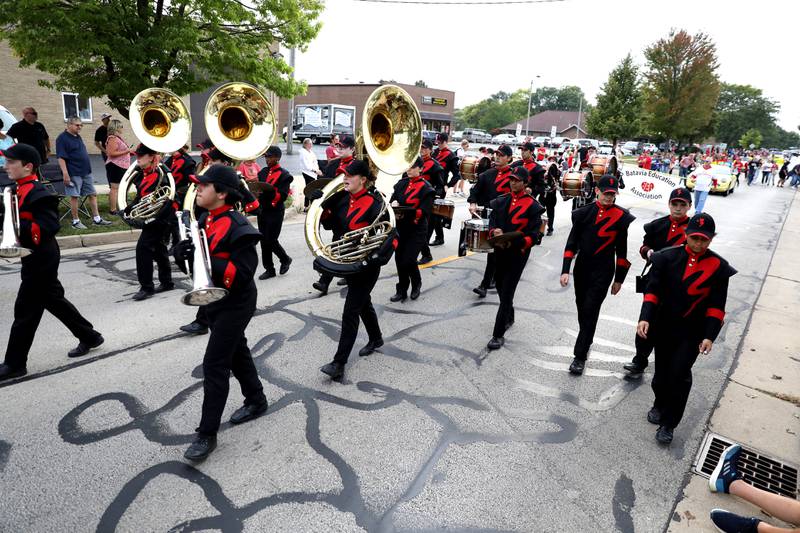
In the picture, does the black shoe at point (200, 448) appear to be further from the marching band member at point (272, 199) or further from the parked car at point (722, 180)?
the parked car at point (722, 180)

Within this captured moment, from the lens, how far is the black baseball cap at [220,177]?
357cm

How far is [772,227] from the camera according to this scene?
1569 centimetres

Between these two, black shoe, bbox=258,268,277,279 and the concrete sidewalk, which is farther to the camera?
black shoe, bbox=258,268,277,279

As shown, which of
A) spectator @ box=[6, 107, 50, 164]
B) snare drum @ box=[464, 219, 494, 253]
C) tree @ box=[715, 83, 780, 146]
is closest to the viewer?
snare drum @ box=[464, 219, 494, 253]

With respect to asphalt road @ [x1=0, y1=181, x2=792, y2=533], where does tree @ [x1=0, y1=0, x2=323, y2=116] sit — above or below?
above

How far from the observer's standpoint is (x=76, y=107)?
21672 mm

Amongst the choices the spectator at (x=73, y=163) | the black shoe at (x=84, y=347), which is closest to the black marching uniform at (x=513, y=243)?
the black shoe at (x=84, y=347)

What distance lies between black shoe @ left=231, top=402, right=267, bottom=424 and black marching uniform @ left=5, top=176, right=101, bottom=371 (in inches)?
79.2

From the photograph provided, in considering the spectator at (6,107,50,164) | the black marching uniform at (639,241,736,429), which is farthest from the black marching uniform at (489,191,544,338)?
the spectator at (6,107,50,164)

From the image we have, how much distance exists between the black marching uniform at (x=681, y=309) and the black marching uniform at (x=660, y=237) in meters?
0.92

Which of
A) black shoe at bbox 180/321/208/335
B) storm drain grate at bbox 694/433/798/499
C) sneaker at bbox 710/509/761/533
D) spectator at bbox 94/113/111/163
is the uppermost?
spectator at bbox 94/113/111/163

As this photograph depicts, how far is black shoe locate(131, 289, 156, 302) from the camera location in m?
6.60

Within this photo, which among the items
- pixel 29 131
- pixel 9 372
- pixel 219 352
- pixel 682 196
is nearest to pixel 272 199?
pixel 9 372

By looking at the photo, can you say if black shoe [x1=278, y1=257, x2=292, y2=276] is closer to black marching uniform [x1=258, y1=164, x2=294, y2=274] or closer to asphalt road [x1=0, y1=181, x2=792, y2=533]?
black marching uniform [x1=258, y1=164, x2=294, y2=274]
